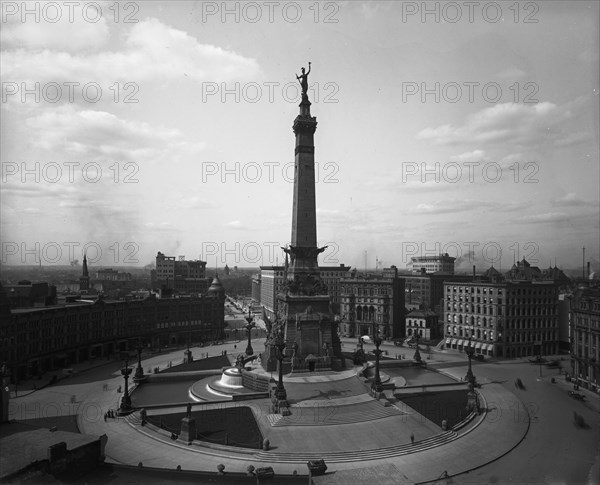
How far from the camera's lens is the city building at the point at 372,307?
90.3 meters

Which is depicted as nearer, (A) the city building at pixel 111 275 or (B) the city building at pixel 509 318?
(B) the city building at pixel 509 318

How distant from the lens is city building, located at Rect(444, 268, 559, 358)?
70.3 metres

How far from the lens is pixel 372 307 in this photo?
92.1 meters

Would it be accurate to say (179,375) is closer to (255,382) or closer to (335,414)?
(255,382)

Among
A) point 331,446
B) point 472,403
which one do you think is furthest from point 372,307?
point 331,446

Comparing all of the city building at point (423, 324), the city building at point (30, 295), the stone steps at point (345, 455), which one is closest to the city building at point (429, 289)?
the city building at point (423, 324)

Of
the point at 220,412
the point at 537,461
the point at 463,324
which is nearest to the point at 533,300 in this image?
the point at 463,324

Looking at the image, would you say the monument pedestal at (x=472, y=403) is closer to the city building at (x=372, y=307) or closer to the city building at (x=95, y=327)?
Answer: the city building at (x=372, y=307)

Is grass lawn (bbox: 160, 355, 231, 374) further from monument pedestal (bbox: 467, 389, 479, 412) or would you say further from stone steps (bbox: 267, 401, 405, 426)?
monument pedestal (bbox: 467, 389, 479, 412)

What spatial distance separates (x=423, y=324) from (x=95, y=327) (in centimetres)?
6134

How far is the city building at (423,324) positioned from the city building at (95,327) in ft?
129

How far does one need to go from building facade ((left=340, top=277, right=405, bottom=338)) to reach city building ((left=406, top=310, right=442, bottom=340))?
237 centimetres

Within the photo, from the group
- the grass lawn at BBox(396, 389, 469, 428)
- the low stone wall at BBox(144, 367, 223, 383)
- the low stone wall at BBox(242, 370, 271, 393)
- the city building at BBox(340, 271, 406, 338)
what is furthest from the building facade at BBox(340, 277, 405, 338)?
the low stone wall at BBox(242, 370, 271, 393)

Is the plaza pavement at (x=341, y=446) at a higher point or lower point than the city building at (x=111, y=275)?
lower
